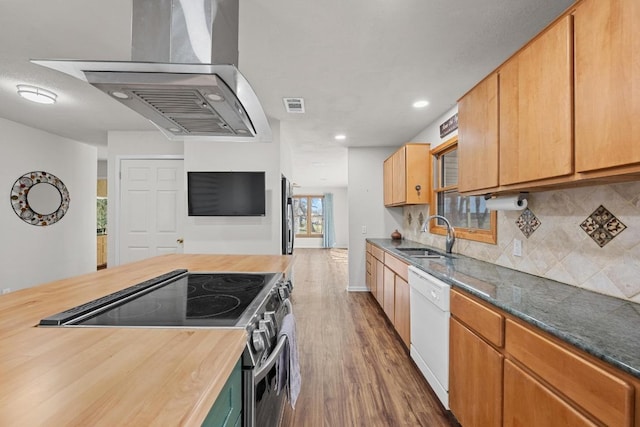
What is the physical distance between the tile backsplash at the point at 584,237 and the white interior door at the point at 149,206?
404cm

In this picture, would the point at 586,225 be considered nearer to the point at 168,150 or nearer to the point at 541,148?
the point at 541,148

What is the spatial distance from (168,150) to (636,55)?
4.60 metres

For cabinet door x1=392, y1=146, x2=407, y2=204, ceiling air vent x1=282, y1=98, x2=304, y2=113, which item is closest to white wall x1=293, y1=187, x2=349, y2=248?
cabinet door x1=392, y1=146, x2=407, y2=204

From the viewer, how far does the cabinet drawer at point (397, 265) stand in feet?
8.73

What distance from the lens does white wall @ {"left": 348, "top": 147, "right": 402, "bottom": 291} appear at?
493 cm

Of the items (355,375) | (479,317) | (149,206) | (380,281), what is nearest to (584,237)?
(479,317)

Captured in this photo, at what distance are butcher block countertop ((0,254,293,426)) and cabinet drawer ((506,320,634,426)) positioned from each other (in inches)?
42.0

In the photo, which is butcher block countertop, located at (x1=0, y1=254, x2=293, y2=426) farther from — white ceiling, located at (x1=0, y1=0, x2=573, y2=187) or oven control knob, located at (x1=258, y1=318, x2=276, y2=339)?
white ceiling, located at (x1=0, y1=0, x2=573, y2=187)

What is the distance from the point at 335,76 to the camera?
2.46 m

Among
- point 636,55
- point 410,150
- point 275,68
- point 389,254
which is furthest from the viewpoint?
point 410,150

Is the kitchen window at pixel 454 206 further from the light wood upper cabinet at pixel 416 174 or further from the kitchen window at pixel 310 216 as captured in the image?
the kitchen window at pixel 310 216

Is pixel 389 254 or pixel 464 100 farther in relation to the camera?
pixel 389 254

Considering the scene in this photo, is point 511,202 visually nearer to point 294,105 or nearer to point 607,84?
point 607,84

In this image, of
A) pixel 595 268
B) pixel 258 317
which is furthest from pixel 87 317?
pixel 595 268
